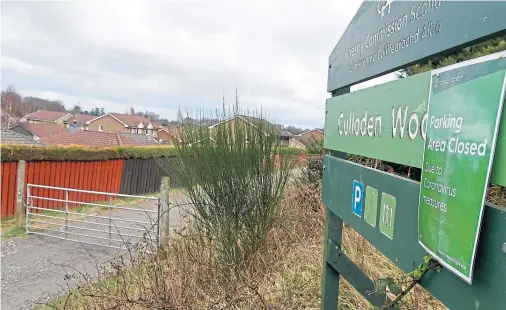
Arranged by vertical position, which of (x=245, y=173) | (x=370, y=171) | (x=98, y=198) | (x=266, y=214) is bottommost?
(x=98, y=198)

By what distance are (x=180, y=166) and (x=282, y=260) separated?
71.2 inches

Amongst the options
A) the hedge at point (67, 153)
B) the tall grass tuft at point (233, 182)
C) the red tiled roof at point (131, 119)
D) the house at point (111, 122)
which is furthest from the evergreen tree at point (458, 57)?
the house at point (111, 122)

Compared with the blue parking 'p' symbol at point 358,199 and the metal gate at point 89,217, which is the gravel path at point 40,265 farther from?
the blue parking 'p' symbol at point 358,199

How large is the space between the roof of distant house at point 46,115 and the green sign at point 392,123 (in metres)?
83.0

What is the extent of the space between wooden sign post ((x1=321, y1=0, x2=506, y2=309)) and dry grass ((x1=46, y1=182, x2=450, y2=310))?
3.66 ft

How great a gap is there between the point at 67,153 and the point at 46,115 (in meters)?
73.2

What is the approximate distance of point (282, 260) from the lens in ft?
13.0

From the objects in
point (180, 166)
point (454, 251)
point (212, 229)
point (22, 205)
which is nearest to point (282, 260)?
point (212, 229)

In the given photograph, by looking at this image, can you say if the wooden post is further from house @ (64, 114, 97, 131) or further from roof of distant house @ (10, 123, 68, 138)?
house @ (64, 114, 97, 131)

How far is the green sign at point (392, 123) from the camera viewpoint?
3.85 feet

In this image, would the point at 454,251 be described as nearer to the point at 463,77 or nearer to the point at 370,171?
the point at 463,77

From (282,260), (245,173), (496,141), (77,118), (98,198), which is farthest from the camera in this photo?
(77,118)

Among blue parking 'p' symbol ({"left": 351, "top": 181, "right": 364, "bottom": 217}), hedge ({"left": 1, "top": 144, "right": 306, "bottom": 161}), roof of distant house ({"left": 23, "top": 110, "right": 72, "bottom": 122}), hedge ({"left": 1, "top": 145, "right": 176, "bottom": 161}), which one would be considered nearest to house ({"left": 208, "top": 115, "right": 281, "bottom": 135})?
blue parking 'p' symbol ({"left": 351, "top": 181, "right": 364, "bottom": 217})

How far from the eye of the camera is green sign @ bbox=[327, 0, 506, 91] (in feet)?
3.27
